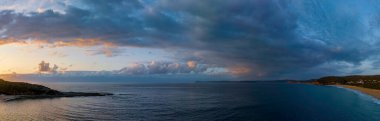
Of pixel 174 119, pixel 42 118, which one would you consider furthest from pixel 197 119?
pixel 42 118

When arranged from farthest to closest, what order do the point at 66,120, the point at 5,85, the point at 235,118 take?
the point at 5,85, the point at 235,118, the point at 66,120

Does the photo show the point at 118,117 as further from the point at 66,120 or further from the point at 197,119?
the point at 197,119

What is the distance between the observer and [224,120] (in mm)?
59781

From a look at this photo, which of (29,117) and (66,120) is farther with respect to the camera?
(29,117)

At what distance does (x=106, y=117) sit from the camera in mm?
62500

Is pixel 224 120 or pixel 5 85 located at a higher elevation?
pixel 5 85

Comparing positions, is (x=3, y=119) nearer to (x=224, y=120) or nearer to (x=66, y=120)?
(x=66, y=120)

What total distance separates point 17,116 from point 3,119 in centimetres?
436

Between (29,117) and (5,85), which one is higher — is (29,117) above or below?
below

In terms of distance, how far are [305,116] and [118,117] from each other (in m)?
36.8

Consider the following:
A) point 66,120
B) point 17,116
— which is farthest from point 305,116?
point 17,116

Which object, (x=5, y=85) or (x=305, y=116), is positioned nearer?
(x=305, y=116)

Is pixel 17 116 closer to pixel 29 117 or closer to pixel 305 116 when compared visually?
pixel 29 117

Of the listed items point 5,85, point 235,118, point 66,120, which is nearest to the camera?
point 66,120
